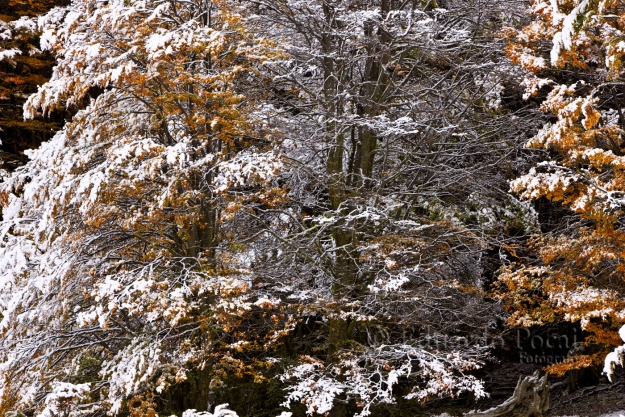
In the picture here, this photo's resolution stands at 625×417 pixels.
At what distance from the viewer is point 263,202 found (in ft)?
26.8

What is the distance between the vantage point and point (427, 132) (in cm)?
934

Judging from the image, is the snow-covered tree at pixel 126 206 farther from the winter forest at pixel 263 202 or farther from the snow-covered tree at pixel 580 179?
the snow-covered tree at pixel 580 179

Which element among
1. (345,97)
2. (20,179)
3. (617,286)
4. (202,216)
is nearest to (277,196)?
(202,216)

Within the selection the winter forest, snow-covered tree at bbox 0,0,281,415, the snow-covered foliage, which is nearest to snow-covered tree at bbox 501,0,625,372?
the winter forest

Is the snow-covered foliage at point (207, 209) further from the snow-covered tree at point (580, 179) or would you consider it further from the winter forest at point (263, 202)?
the snow-covered tree at point (580, 179)

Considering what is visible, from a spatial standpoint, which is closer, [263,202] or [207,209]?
[207,209]

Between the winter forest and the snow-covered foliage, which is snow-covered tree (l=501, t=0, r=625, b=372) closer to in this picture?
the winter forest

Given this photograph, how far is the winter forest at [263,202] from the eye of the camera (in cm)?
666

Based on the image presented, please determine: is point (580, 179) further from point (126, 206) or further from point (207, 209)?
point (126, 206)

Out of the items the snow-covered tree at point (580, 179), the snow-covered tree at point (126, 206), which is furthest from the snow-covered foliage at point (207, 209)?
the snow-covered tree at point (580, 179)

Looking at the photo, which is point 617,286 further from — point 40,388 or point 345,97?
point 40,388

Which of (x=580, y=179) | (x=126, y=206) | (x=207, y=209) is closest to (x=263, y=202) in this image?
(x=207, y=209)

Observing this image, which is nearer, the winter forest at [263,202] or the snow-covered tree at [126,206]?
the snow-covered tree at [126,206]

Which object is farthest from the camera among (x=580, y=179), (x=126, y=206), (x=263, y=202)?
(x=263, y=202)
